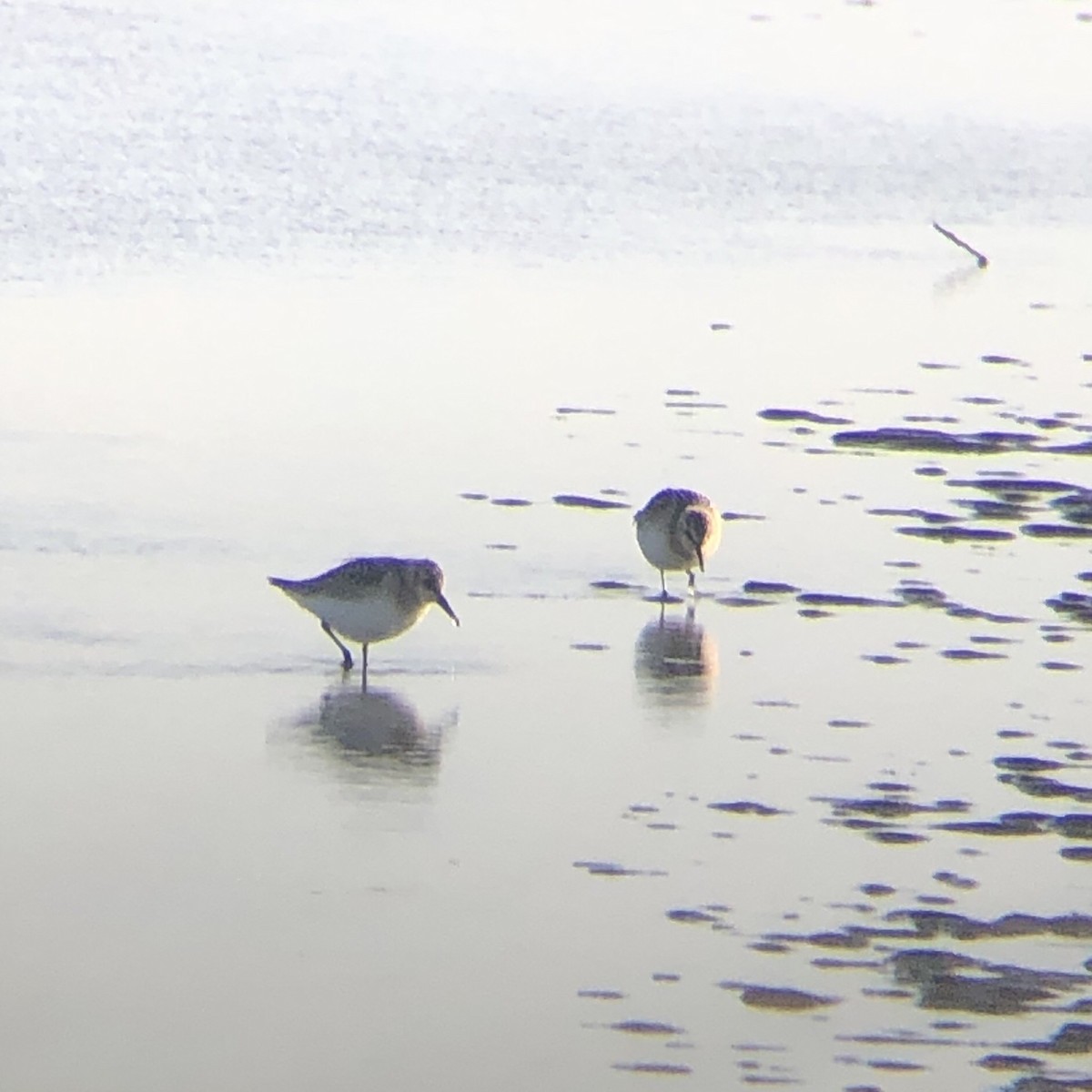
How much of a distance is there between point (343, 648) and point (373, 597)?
43cm

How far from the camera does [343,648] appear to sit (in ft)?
35.3

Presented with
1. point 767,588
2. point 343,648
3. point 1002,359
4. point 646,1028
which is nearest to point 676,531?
point 767,588

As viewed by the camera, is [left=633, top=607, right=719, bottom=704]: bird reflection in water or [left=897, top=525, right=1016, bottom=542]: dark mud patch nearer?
[left=633, top=607, right=719, bottom=704]: bird reflection in water

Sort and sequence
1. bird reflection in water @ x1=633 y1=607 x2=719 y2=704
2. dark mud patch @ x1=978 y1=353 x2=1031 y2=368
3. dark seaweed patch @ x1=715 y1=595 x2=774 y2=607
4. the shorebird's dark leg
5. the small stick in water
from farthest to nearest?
the small stick in water < dark mud patch @ x1=978 y1=353 x2=1031 y2=368 < dark seaweed patch @ x1=715 y1=595 x2=774 y2=607 < the shorebird's dark leg < bird reflection in water @ x1=633 y1=607 x2=719 y2=704

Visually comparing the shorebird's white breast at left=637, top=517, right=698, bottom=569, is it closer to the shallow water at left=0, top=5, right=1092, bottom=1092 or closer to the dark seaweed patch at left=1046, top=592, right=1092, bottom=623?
the shallow water at left=0, top=5, right=1092, bottom=1092

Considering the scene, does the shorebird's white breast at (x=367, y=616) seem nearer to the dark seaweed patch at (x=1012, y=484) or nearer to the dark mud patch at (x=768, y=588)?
the dark mud patch at (x=768, y=588)

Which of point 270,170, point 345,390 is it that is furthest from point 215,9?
point 345,390

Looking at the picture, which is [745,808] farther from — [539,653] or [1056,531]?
[1056,531]

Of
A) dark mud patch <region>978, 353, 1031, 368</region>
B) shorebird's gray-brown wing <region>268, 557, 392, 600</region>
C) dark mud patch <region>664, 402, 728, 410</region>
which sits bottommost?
shorebird's gray-brown wing <region>268, 557, 392, 600</region>

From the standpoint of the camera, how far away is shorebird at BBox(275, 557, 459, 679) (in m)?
10.4

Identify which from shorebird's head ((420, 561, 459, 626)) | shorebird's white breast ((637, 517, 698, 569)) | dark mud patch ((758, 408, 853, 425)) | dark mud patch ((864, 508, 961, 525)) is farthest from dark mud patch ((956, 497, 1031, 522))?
shorebird's head ((420, 561, 459, 626))

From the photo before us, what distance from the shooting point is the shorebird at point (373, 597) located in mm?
10414

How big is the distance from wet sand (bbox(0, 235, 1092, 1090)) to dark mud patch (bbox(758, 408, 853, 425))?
0.06 meters

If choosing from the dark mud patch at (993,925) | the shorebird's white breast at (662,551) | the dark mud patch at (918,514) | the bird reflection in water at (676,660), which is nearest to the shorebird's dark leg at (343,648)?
the bird reflection in water at (676,660)
